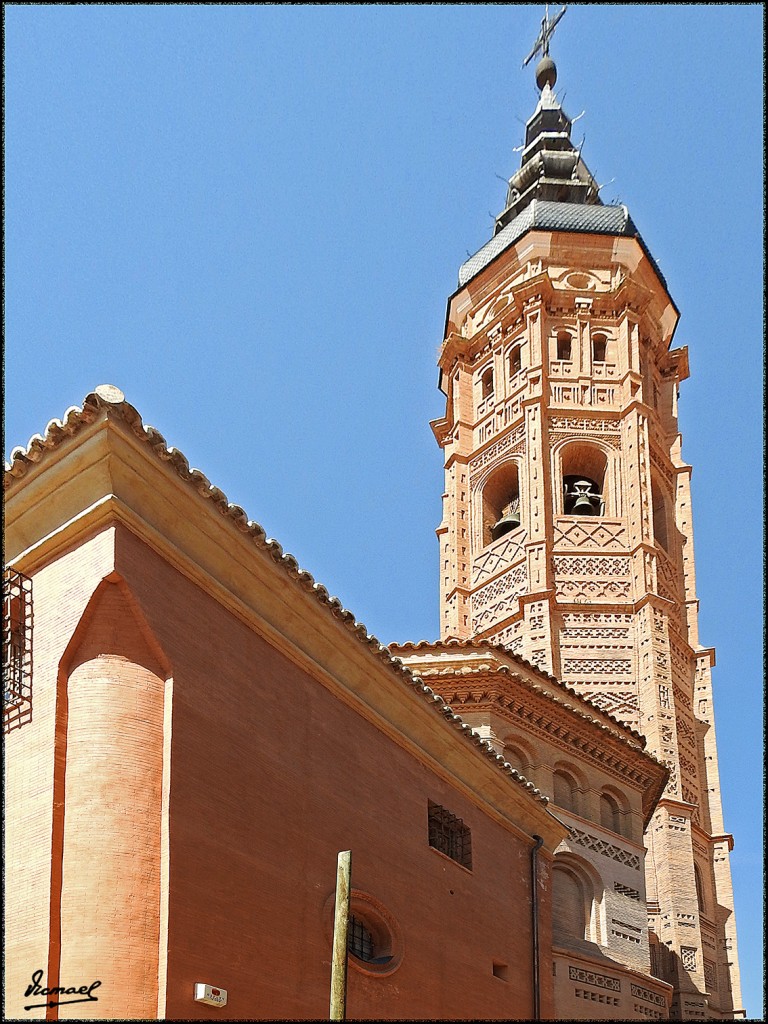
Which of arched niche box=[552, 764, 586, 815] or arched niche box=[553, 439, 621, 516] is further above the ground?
arched niche box=[553, 439, 621, 516]

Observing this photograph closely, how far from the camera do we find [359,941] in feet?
48.6

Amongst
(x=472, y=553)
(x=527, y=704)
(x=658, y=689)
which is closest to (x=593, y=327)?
(x=472, y=553)

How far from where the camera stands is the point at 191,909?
1242 centimetres

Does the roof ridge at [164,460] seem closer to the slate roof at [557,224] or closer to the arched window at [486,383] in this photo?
the arched window at [486,383]

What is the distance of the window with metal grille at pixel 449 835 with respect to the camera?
16.7 metres

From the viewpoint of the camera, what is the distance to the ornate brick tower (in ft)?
112

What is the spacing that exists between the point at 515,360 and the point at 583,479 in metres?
4.21

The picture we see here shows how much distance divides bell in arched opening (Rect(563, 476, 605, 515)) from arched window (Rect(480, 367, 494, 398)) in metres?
4.10

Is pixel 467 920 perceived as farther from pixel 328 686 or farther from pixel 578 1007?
pixel 578 1007

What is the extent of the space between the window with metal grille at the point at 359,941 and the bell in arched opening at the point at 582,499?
81.5ft

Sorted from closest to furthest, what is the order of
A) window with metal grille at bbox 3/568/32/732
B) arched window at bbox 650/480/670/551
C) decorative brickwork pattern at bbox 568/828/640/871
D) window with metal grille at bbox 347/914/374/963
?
window with metal grille at bbox 3/568/32/732 < window with metal grille at bbox 347/914/374/963 < decorative brickwork pattern at bbox 568/828/640/871 < arched window at bbox 650/480/670/551

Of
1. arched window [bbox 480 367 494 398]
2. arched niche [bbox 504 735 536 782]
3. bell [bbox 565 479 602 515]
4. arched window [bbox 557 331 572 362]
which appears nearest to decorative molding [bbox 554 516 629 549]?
bell [bbox 565 479 602 515]

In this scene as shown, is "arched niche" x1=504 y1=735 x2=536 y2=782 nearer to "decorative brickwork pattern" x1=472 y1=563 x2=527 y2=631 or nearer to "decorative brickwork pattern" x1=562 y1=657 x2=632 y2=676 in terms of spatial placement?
"decorative brickwork pattern" x1=562 y1=657 x2=632 y2=676

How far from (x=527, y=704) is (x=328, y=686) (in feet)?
31.4
